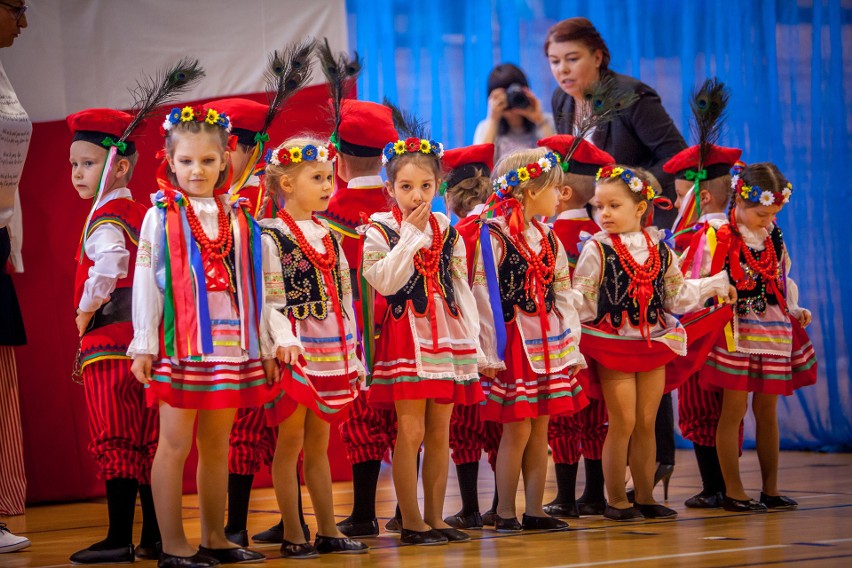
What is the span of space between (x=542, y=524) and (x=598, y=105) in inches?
61.8

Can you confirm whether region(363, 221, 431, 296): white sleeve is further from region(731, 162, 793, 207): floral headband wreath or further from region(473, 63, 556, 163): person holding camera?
region(473, 63, 556, 163): person holding camera

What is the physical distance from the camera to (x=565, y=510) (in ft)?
14.5

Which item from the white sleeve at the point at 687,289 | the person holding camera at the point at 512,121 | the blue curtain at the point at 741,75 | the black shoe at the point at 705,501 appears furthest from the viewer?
the blue curtain at the point at 741,75

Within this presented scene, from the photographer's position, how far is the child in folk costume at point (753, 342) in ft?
14.8

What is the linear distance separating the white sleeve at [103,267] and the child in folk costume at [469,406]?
1.14 metres

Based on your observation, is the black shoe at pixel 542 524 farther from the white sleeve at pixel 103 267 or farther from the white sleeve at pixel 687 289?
the white sleeve at pixel 103 267

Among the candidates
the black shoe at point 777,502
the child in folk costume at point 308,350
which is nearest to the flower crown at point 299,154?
the child in folk costume at point 308,350

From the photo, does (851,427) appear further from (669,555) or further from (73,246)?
(73,246)

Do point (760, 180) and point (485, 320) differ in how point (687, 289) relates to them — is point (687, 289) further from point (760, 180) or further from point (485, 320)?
point (485, 320)

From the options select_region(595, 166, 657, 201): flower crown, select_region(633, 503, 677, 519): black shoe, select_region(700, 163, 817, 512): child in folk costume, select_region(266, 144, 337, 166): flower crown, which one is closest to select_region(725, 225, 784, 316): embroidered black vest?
select_region(700, 163, 817, 512): child in folk costume

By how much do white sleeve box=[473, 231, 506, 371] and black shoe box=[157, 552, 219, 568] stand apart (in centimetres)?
115

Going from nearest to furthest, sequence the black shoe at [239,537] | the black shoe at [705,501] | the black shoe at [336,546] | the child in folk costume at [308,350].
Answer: the child in folk costume at [308,350], the black shoe at [336,546], the black shoe at [239,537], the black shoe at [705,501]

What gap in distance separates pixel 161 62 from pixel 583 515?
2.97m

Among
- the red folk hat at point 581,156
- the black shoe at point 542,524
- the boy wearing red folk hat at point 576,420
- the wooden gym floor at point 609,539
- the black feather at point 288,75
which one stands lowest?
the wooden gym floor at point 609,539
